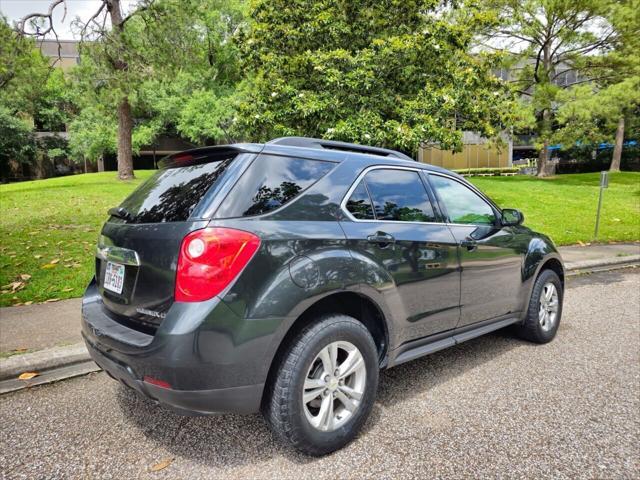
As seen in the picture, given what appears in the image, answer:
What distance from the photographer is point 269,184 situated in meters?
2.49

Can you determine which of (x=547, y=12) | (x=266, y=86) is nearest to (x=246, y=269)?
(x=266, y=86)

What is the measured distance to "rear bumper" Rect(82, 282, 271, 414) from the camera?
215 centimetres

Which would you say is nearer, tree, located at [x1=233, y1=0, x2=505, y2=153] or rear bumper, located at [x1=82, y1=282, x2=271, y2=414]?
rear bumper, located at [x1=82, y1=282, x2=271, y2=414]

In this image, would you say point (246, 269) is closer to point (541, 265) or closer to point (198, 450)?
point (198, 450)

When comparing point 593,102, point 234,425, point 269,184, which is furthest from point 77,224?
point 593,102

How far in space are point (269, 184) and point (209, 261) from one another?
0.57 m

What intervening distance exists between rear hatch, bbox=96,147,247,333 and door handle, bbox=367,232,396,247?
92 cm

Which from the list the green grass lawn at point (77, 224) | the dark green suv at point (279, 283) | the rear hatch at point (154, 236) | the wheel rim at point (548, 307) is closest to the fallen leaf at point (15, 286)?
the green grass lawn at point (77, 224)

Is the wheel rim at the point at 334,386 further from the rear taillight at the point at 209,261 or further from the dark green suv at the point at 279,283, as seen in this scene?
the rear taillight at the point at 209,261

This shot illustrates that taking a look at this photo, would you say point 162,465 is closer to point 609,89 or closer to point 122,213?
point 122,213

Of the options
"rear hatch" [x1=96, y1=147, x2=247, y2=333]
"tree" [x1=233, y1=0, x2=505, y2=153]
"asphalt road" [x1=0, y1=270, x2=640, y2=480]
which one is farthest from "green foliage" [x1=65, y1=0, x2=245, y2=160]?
"asphalt road" [x1=0, y1=270, x2=640, y2=480]

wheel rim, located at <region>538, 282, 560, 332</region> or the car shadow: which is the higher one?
wheel rim, located at <region>538, 282, 560, 332</region>

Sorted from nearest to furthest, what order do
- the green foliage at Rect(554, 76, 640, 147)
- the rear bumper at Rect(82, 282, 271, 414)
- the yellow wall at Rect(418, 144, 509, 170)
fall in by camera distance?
1. the rear bumper at Rect(82, 282, 271, 414)
2. the green foliage at Rect(554, 76, 640, 147)
3. the yellow wall at Rect(418, 144, 509, 170)

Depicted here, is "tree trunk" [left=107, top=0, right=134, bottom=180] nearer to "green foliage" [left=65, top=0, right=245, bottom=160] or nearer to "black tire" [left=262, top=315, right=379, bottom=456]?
"green foliage" [left=65, top=0, right=245, bottom=160]
